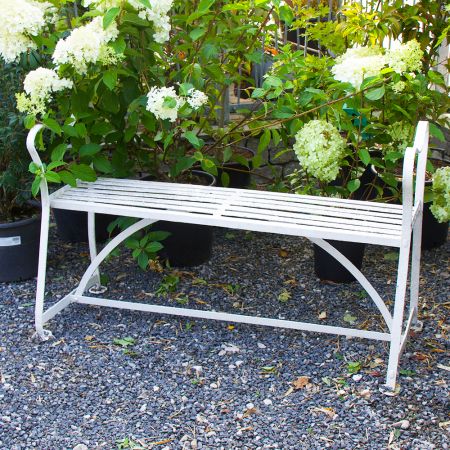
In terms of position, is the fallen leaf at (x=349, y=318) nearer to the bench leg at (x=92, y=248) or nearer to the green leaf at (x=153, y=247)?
the green leaf at (x=153, y=247)

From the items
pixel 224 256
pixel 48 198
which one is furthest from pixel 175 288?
pixel 48 198

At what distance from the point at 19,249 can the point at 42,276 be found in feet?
1.75

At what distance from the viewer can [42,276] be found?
2.79 m

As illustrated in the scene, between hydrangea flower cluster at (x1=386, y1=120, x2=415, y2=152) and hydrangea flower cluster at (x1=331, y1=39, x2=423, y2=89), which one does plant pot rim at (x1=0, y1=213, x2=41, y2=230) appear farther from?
hydrangea flower cluster at (x1=386, y1=120, x2=415, y2=152)

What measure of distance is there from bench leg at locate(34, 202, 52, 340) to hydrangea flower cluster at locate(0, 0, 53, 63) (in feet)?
2.15

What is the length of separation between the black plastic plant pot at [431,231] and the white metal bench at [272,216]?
787 mm

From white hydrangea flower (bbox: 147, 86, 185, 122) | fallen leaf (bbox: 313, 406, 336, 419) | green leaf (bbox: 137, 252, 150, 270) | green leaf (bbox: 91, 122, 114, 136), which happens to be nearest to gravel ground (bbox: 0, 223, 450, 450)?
fallen leaf (bbox: 313, 406, 336, 419)

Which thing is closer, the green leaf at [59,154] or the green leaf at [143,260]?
the green leaf at [59,154]

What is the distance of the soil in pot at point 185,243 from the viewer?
10.9ft

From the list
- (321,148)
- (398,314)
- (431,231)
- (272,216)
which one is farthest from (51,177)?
(431,231)

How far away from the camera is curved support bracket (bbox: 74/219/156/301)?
277 cm

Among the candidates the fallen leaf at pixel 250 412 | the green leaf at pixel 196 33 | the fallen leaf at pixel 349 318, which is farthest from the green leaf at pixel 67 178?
the fallen leaf at pixel 349 318

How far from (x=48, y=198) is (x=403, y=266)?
1423 mm

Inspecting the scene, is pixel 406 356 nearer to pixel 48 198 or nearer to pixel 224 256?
pixel 224 256
